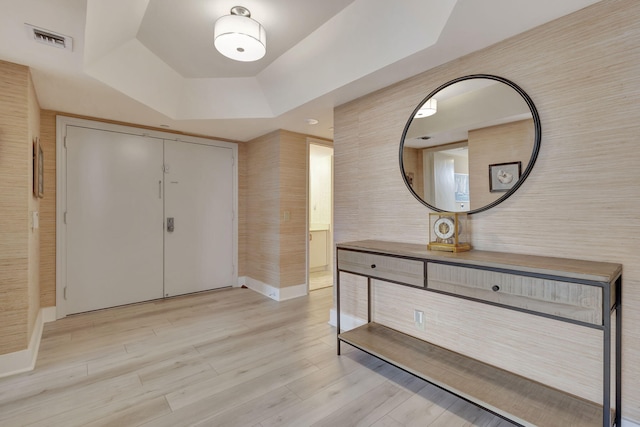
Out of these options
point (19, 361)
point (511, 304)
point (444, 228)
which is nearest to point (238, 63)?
point (444, 228)

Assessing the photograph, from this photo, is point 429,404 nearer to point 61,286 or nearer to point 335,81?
point 335,81

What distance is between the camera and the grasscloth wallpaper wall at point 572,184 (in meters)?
Answer: 1.46

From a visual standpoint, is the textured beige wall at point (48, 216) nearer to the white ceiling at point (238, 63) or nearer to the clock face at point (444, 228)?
the white ceiling at point (238, 63)

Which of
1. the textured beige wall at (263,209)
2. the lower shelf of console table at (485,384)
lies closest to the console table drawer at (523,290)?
the lower shelf of console table at (485,384)

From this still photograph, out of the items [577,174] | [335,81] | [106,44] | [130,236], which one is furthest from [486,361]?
[130,236]

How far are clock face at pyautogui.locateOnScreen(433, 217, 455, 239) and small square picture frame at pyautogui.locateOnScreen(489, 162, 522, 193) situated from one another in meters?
0.34

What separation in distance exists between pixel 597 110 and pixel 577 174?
337 millimetres

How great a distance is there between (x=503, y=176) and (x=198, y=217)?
3.69m

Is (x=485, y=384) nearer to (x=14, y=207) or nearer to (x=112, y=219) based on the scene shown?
(x=14, y=207)

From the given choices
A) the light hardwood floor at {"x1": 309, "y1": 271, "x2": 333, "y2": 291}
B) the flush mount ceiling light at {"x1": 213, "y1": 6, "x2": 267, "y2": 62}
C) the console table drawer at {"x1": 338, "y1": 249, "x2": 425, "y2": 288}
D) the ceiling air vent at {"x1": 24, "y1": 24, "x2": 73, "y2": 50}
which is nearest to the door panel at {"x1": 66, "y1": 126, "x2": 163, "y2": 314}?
the ceiling air vent at {"x1": 24, "y1": 24, "x2": 73, "y2": 50}

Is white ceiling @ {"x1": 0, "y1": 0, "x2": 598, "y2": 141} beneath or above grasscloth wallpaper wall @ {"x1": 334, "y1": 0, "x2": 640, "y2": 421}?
above

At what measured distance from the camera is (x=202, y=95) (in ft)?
10.6

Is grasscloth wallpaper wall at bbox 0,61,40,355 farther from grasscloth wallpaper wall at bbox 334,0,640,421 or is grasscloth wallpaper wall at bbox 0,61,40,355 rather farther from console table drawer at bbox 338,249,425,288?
grasscloth wallpaper wall at bbox 334,0,640,421

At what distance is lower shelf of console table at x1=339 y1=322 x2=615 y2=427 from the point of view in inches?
57.9
